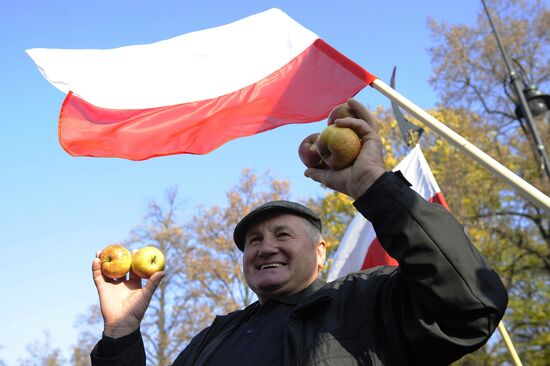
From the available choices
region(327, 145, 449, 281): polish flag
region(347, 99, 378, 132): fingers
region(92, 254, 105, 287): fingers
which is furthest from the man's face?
region(327, 145, 449, 281): polish flag

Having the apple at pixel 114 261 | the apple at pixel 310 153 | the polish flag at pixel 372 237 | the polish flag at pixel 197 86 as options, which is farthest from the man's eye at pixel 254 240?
the polish flag at pixel 372 237

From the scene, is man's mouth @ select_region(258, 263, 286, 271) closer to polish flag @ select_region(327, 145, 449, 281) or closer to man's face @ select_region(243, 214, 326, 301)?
man's face @ select_region(243, 214, 326, 301)

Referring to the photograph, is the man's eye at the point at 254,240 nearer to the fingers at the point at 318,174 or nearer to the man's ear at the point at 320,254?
the man's ear at the point at 320,254

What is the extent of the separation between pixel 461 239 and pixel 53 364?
2595 cm

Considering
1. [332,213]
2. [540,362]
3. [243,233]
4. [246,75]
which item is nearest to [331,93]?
[246,75]

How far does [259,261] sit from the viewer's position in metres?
3.12

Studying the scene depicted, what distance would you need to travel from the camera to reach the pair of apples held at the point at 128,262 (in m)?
3.35

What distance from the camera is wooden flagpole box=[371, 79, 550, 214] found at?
3.08 metres

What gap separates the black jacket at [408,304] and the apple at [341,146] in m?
0.20

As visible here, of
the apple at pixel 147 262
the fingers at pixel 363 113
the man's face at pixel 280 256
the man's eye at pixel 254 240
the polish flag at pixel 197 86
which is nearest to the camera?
the fingers at pixel 363 113

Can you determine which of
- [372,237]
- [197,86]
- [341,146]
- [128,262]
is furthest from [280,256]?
[372,237]

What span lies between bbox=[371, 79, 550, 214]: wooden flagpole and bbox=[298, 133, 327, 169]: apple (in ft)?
4.35

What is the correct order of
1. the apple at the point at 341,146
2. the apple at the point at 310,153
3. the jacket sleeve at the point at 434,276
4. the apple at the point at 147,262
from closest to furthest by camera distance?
the jacket sleeve at the point at 434,276, the apple at the point at 341,146, the apple at the point at 310,153, the apple at the point at 147,262

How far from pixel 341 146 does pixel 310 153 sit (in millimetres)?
326
